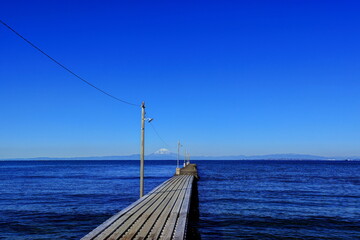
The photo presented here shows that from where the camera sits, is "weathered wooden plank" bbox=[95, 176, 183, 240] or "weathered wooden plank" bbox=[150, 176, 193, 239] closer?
"weathered wooden plank" bbox=[95, 176, 183, 240]

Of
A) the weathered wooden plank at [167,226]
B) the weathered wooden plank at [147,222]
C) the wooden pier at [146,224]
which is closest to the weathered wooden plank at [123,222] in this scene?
the wooden pier at [146,224]


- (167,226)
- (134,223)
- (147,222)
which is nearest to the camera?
(167,226)

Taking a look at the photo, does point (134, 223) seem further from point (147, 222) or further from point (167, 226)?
point (167, 226)

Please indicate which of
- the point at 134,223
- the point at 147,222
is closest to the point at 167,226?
the point at 147,222

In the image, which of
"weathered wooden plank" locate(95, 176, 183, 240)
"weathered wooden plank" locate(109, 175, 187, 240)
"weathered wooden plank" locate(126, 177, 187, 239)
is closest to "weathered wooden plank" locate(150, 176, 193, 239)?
"weathered wooden plank" locate(126, 177, 187, 239)

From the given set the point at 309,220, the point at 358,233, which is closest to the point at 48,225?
the point at 309,220

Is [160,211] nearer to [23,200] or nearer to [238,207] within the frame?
[238,207]

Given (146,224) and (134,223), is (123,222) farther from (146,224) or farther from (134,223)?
(146,224)

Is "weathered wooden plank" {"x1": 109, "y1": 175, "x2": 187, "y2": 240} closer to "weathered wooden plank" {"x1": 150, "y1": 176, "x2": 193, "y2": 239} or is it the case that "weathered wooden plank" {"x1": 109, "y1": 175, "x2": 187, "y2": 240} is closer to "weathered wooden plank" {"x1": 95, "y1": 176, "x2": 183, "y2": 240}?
"weathered wooden plank" {"x1": 95, "y1": 176, "x2": 183, "y2": 240}

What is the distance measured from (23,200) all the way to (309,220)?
23.0m

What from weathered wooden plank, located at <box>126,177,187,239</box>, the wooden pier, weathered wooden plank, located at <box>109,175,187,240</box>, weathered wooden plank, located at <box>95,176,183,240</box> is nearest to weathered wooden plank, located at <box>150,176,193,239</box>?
the wooden pier

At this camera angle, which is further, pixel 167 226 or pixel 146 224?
pixel 146 224

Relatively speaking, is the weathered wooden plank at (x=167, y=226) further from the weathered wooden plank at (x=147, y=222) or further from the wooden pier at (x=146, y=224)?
the weathered wooden plank at (x=147, y=222)

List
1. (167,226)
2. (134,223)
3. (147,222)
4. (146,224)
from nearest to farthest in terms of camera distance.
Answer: (167,226)
(146,224)
(134,223)
(147,222)
